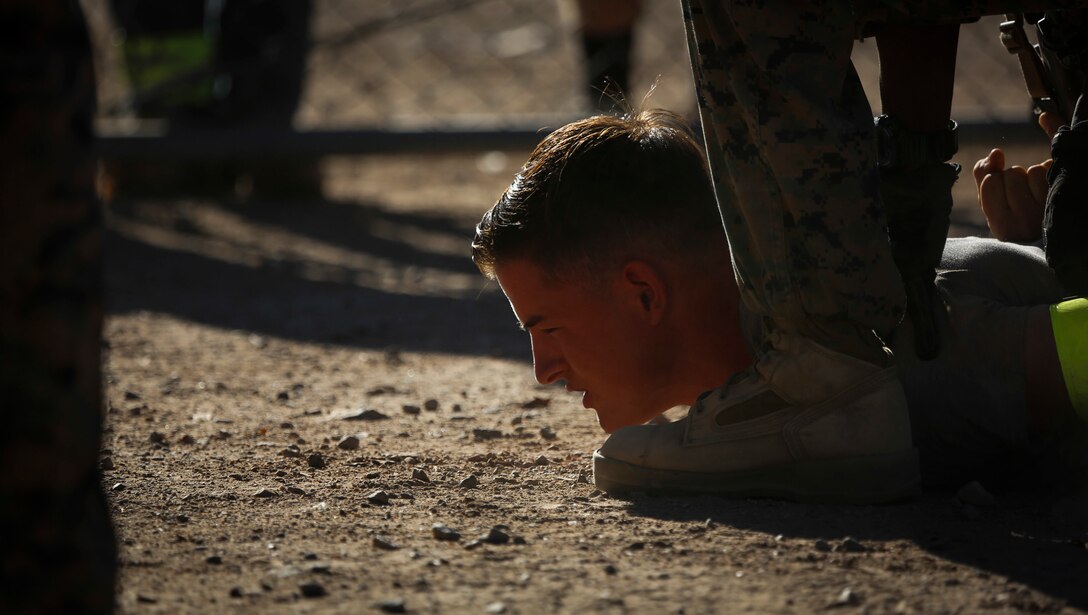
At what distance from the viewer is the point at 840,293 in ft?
5.80

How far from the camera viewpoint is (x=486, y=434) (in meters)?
2.47

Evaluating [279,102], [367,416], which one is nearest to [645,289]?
[367,416]

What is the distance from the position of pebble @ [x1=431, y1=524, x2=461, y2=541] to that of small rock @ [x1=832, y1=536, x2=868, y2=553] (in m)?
0.48

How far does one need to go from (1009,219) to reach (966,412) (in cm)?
43

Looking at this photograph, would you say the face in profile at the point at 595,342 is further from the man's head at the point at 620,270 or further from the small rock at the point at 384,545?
the small rock at the point at 384,545

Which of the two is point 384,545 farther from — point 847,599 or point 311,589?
point 847,599

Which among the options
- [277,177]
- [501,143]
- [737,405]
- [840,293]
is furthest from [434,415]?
[277,177]

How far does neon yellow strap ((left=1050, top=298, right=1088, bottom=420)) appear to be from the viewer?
1835 mm

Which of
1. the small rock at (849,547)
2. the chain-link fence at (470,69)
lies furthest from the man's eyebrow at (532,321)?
the chain-link fence at (470,69)

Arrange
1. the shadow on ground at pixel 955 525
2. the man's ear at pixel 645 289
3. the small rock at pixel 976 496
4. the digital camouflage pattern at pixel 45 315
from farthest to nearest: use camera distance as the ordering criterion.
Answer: the man's ear at pixel 645 289 < the small rock at pixel 976 496 < the shadow on ground at pixel 955 525 < the digital camouflage pattern at pixel 45 315

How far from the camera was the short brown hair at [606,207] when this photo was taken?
2.02 m

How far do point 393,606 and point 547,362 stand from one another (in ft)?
2.13

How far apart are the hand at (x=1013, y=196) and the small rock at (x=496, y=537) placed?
0.97m

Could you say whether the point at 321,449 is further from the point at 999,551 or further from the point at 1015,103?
the point at 1015,103
